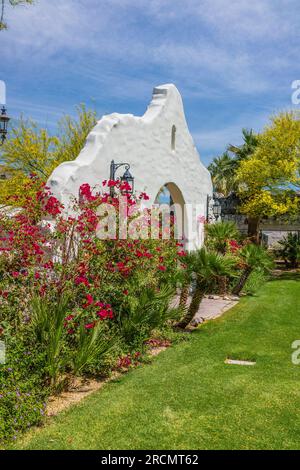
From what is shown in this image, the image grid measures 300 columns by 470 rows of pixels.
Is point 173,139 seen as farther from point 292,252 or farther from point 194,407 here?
point 292,252

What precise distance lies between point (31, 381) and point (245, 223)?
29.3m

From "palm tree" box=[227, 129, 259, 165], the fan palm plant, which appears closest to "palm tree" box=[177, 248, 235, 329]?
the fan palm plant

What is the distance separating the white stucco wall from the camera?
859 cm

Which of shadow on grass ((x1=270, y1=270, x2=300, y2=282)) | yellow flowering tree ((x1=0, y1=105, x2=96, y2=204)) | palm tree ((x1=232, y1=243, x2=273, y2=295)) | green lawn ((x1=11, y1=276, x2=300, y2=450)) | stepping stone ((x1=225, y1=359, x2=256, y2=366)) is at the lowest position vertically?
stepping stone ((x1=225, y1=359, x2=256, y2=366))

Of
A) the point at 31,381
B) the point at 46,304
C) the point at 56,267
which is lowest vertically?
the point at 31,381

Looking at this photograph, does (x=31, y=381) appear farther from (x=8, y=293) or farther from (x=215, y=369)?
(x=215, y=369)

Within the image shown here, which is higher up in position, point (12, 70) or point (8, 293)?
point (12, 70)

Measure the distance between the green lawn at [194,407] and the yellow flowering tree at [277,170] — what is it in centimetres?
1370

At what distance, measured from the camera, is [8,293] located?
6191 millimetres

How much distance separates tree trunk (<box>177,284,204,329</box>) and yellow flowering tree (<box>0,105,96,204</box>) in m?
15.2

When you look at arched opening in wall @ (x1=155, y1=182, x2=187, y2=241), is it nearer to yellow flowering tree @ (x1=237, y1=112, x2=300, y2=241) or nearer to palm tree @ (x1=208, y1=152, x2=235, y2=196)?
yellow flowering tree @ (x1=237, y1=112, x2=300, y2=241)

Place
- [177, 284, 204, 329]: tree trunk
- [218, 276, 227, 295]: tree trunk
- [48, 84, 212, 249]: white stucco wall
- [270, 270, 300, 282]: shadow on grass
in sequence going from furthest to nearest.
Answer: [270, 270, 300, 282]: shadow on grass < [218, 276, 227, 295]: tree trunk < [177, 284, 204, 329]: tree trunk < [48, 84, 212, 249]: white stucco wall
